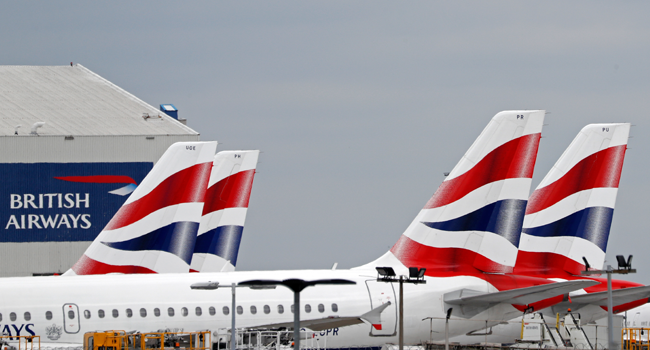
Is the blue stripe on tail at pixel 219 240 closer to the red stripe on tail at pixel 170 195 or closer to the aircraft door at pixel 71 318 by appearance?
the red stripe on tail at pixel 170 195

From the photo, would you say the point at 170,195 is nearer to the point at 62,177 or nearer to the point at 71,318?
the point at 71,318

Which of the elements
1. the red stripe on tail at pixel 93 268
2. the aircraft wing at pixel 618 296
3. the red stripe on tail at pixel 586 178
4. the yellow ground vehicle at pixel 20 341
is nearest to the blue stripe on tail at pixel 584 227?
the red stripe on tail at pixel 586 178

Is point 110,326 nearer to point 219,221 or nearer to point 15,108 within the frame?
point 219,221

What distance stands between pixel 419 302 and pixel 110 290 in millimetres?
11116

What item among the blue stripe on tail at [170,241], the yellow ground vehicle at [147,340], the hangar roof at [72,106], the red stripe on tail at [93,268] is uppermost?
the hangar roof at [72,106]

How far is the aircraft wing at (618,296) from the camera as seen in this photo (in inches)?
1342

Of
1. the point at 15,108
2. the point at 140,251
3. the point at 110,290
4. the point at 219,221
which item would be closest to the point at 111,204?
the point at 15,108

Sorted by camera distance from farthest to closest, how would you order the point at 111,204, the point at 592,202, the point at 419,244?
the point at 111,204 < the point at 592,202 < the point at 419,244

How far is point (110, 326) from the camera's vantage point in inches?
1233

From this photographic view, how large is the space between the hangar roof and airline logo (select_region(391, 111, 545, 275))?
3045 centimetres

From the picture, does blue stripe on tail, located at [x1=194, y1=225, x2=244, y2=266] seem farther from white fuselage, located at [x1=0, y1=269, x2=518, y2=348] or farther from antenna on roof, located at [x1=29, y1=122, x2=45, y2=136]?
antenna on roof, located at [x1=29, y1=122, x2=45, y2=136]

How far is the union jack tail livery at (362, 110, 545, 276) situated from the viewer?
35375 millimetres

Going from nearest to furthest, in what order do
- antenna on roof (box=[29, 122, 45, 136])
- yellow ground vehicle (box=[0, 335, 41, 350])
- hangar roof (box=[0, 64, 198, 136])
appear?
yellow ground vehicle (box=[0, 335, 41, 350]) < antenna on roof (box=[29, 122, 45, 136]) < hangar roof (box=[0, 64, 198, 136])

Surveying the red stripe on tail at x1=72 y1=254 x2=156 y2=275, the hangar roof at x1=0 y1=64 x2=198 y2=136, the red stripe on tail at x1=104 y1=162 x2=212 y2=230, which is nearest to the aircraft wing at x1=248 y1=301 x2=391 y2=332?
the red stripe on tail at x1=72 y1=254 x2=156 y2=275
